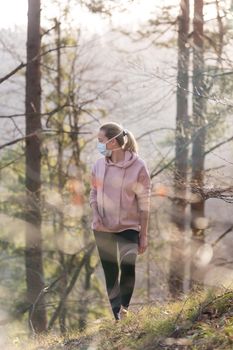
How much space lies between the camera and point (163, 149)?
1402 cm

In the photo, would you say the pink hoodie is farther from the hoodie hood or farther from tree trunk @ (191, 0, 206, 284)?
tree trunk @ (191, 0, 206, 284)

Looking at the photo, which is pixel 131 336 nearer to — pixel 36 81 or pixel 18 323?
pixel 36 81

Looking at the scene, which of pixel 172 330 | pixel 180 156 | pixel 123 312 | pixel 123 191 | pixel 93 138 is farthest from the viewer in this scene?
pixel 93 138

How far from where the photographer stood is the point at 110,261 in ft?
14.7

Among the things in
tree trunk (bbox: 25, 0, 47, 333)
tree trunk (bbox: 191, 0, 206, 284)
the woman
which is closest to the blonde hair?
the woman

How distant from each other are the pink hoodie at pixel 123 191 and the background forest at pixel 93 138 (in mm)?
5475

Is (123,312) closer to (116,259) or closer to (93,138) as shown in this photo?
(116,259)

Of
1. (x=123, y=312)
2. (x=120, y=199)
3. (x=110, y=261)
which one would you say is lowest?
(x=123, y=312)

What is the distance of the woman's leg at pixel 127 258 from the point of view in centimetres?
432

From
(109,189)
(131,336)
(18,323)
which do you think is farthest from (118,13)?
(131,336)

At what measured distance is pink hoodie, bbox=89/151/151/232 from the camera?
14.1 feet

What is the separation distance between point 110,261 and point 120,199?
520mm

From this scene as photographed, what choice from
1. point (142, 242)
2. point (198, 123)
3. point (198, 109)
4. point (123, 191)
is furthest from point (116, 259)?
point (198, 109)

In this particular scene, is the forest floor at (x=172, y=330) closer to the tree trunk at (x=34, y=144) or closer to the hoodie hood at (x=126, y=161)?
the hoodie hood at (x=126, y=161)
